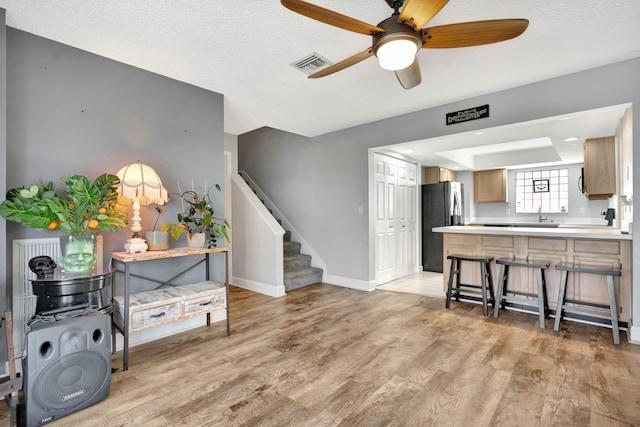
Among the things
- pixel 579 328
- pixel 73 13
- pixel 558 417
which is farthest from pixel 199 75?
pixel 579 328

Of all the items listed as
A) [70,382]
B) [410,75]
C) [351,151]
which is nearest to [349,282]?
[351,151]

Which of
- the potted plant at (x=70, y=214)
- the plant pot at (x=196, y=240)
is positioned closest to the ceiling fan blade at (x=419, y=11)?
the potted plant at (x=70, y=214)

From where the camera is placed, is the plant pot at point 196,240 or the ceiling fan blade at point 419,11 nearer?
the ceiling fan blade at point 419,11

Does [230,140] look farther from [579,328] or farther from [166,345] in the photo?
[579,328]

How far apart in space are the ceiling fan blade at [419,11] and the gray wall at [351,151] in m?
2.17

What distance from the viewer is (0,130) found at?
2.02 meters

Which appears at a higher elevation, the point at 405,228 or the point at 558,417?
the point at 405,228

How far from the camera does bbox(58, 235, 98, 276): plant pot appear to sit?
1.99m

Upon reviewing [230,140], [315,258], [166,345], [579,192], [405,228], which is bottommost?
[166,345]

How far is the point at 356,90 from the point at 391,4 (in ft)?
4.62

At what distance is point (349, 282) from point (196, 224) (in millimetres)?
2613

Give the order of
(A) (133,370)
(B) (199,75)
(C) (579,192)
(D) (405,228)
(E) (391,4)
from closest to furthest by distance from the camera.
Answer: (E) (391,4), (A) (133,370), (B) (199,75), (D) (405,228), (C) (579,192)

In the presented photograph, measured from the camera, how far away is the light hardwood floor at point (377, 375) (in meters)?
1.73

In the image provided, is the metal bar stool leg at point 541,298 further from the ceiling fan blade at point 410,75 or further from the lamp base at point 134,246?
the lamp base at point 134,246
